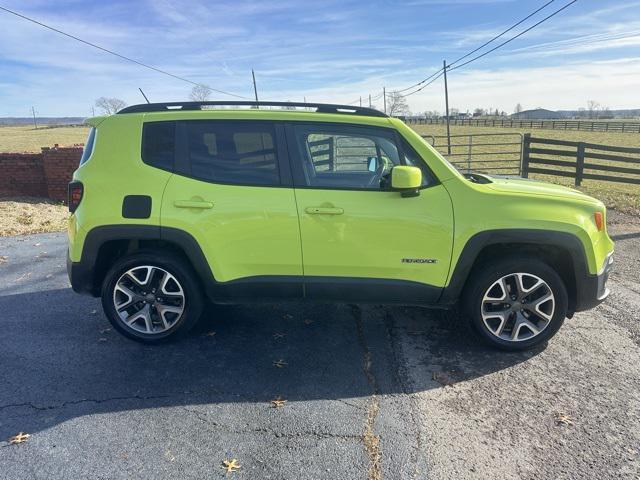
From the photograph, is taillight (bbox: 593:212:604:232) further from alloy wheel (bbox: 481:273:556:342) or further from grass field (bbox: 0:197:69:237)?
grass field (bbox: 0:197:69:237)

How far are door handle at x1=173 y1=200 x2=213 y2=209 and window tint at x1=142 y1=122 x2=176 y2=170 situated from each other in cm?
30

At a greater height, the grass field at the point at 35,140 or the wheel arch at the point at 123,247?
the grass field at the point at 35,140

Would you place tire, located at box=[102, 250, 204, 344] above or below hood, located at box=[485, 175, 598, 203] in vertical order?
below

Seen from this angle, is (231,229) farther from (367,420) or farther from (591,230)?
(591,230)

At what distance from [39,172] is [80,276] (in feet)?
25.1

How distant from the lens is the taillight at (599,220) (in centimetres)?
337

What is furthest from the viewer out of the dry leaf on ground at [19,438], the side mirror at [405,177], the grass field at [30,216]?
the grass field at [30,216]

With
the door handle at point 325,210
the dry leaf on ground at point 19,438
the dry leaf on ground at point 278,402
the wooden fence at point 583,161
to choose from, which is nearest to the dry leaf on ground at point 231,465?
the dry leaf on ground at point 278,402

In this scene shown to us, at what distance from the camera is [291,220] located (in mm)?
3281

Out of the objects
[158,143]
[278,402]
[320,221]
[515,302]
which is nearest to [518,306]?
[515,302]

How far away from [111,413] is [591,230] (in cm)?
358

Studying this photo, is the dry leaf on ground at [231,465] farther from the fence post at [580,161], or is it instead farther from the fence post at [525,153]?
the fence post at [525,153]

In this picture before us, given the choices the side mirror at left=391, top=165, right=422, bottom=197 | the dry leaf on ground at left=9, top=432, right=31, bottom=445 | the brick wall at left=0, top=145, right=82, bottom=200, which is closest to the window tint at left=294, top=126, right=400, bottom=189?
the side mirror at left=391, top=165, right=422, bottom=197

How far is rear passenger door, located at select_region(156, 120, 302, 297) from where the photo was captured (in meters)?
3.31
